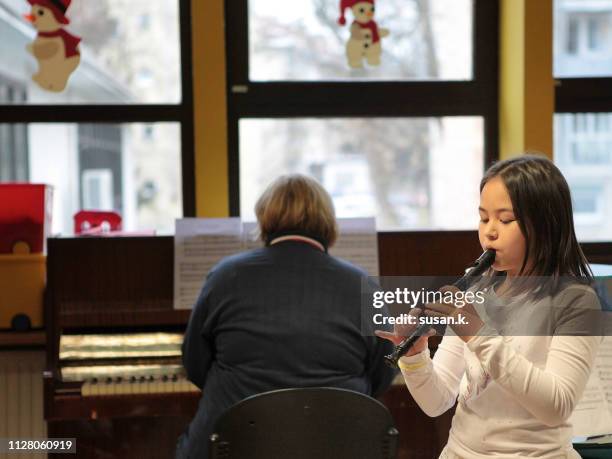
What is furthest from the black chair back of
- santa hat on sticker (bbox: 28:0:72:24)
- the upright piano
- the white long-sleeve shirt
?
santa hat on sticker (bbox: 28:0:72:24)

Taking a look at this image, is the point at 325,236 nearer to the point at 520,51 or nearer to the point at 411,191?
the point at 411,191

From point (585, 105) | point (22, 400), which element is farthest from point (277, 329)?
point (585, 105)

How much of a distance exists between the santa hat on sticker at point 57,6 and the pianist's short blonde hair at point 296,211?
4.34 feet

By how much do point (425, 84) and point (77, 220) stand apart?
1.66m

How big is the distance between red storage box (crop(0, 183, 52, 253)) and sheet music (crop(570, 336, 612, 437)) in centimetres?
227

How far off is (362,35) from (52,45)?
1.31m

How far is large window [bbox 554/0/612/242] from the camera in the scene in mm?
3729

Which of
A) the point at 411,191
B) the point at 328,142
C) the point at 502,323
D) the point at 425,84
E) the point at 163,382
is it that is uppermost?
the point at 425,84

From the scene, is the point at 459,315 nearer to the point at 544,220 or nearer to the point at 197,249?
the point at 544,220

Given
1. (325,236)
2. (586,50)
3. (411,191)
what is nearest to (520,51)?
(586,50)

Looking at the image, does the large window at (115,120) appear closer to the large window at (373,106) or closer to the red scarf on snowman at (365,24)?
the large window at (373,106)

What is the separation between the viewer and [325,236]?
2.62 m

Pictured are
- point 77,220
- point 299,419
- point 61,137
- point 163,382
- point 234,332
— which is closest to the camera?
point 299,419

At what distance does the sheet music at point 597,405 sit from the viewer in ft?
5.41
